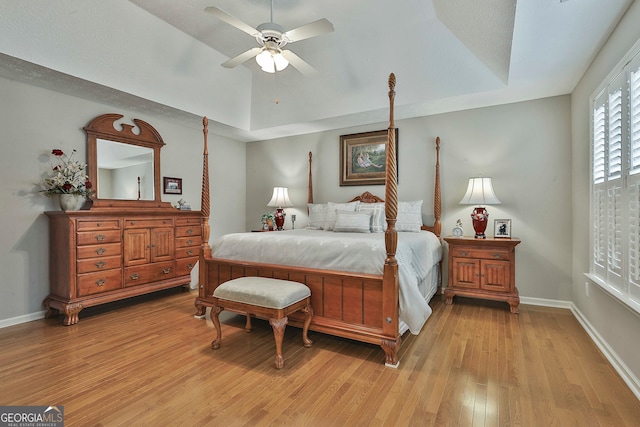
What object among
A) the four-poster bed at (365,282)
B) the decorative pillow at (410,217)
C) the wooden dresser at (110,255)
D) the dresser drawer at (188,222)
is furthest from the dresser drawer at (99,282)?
the decorative pillow at (410,217)

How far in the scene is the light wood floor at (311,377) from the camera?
5.70ft

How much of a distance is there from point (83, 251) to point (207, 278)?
129 cm

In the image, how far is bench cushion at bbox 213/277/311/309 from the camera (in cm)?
232

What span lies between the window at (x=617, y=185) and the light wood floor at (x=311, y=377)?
0.66m

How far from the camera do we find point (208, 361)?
237 centimetres

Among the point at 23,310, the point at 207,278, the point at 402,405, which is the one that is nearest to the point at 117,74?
the point at 207,278

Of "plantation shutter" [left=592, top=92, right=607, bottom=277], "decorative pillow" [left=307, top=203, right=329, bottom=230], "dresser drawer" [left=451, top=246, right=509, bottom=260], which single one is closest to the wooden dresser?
"decorative pillow" [left=307, top=203, right=329, bottom=230]

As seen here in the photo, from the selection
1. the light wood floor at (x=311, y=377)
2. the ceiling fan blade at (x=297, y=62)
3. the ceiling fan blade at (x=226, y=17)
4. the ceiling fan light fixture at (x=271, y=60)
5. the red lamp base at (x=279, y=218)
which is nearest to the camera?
the light wood floor at (x=311, y=377)

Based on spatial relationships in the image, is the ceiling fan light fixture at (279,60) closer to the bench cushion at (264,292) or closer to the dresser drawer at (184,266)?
the bench cushion at (264,292)

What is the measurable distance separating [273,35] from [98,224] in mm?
2704

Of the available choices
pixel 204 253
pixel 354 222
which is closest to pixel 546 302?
pixel 354 222

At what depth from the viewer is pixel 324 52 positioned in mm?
4055

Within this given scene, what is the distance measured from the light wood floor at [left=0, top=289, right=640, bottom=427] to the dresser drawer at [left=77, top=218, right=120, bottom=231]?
0.99 metres

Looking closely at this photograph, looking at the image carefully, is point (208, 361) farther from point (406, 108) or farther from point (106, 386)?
point (406, 108)
